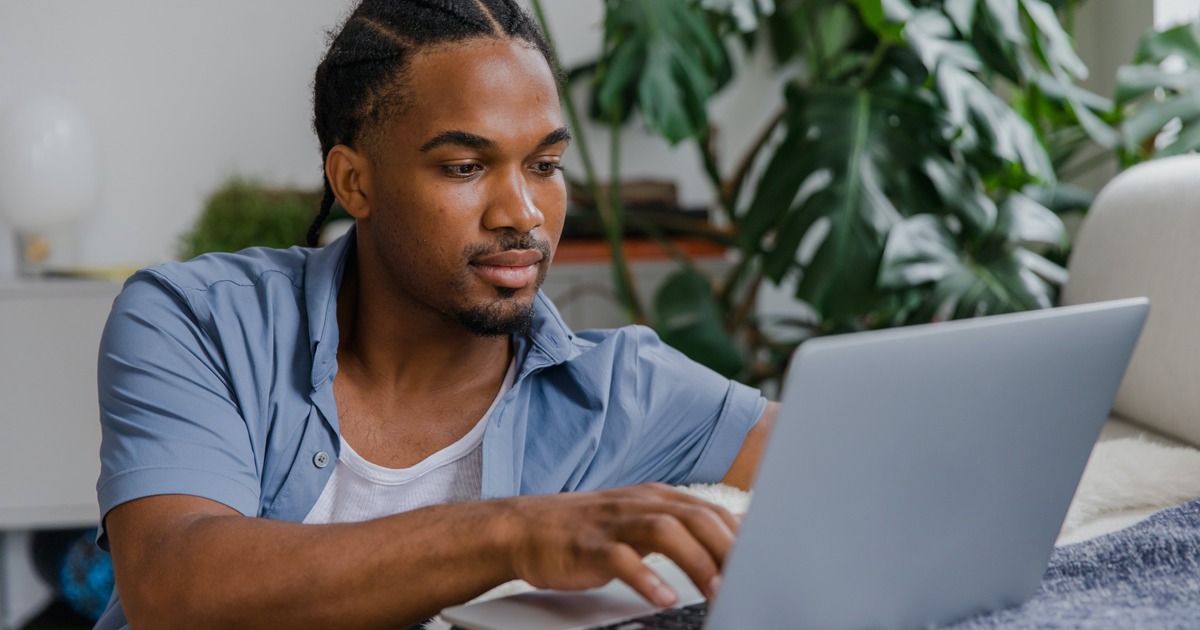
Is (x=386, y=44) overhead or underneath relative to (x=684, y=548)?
overhead

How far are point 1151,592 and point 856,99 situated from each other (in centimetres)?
139

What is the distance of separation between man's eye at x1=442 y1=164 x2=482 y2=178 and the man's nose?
0.08 ft

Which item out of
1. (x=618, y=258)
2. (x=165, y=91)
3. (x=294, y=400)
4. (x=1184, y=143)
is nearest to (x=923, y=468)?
(x=294, y=400)

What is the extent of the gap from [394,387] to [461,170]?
25cm

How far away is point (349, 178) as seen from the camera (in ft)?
4.21

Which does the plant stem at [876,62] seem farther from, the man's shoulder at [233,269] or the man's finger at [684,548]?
the man's finger at [684,548]

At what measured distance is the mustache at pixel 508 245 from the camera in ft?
3.76

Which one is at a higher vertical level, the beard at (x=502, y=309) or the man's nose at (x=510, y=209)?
the man's nose at (x=510, y=209)

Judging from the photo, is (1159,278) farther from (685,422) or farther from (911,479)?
(911,479)

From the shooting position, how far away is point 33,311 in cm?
259

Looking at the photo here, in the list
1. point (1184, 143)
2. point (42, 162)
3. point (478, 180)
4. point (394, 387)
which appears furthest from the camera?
point (42, 162)

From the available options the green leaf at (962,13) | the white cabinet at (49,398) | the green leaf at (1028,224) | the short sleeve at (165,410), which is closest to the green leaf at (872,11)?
the green leaf at (962,13)

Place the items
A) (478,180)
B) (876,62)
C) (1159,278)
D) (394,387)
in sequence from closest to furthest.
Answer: (478,180), (394,387), (1159,278), (876,62)

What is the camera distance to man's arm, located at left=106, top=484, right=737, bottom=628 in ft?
2.45
